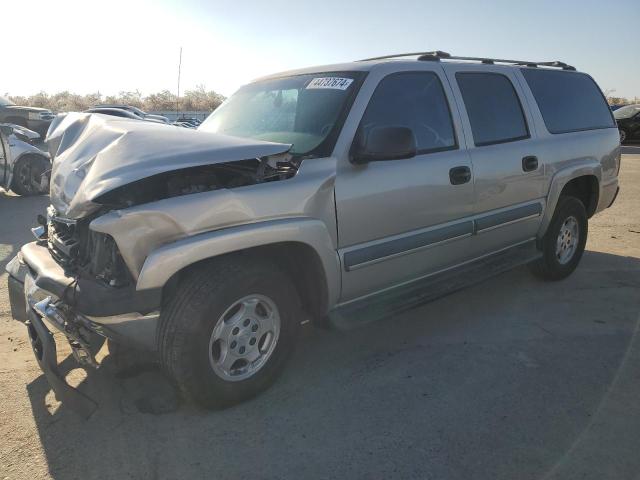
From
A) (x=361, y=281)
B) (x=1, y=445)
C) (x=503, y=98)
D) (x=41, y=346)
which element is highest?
(x=503, y=98)

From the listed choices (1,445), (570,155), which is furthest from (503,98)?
(1,445)

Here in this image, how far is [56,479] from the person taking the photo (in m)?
2.31

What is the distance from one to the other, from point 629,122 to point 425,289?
2045 cm

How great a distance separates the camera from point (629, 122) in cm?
2003

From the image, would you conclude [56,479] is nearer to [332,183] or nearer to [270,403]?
[270,403]

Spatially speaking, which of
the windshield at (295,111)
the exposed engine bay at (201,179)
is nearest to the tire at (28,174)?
the windshield at (295,111)

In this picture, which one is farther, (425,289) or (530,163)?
(530,163)

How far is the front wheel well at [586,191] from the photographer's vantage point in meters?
4.95

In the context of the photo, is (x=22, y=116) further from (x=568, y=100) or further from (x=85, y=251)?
(x=568, y=100)

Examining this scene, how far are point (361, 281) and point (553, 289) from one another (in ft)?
8.01

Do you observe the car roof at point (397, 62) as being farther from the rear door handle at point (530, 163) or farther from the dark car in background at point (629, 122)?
the dark car in background at point (629, 122)

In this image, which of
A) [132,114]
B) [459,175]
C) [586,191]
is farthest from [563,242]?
[132,114]

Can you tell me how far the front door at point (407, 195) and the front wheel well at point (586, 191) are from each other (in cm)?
174

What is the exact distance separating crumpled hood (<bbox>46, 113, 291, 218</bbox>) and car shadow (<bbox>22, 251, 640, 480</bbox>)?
1113 mm
